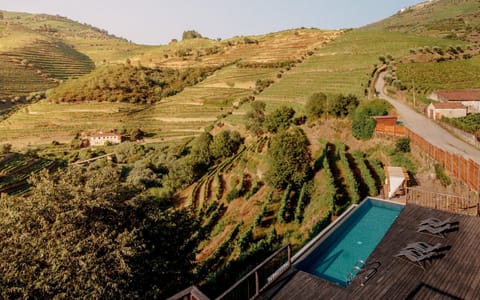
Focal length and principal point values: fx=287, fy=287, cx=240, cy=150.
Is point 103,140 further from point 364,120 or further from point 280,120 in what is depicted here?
point 364,120

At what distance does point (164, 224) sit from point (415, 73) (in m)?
46.8

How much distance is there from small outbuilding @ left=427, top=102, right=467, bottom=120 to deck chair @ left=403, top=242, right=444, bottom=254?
86.6 ft

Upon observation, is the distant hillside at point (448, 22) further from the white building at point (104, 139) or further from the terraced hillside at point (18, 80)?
the terraced hillside at point (18, 80)

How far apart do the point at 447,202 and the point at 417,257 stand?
6916mm

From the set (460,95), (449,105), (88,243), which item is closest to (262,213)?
(88,243)

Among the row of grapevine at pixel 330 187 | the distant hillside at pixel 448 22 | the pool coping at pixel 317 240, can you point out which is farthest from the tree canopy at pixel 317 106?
the distant hillside at pixel 448 22

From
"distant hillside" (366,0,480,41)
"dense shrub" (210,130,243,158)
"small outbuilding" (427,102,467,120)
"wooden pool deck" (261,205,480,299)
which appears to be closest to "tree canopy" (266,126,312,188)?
"wooden pool deck" (261,205,480,299)

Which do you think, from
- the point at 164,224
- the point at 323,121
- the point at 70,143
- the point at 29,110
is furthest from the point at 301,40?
the point at 164,224

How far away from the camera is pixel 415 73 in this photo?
44.0 metres

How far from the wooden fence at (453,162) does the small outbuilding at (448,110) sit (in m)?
10.7

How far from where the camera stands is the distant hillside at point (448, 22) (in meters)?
73.3

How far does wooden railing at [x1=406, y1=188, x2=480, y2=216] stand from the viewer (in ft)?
40.3

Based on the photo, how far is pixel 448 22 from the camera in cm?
9300

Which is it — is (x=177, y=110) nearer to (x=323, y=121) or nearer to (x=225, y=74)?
(x=225, y=74)
